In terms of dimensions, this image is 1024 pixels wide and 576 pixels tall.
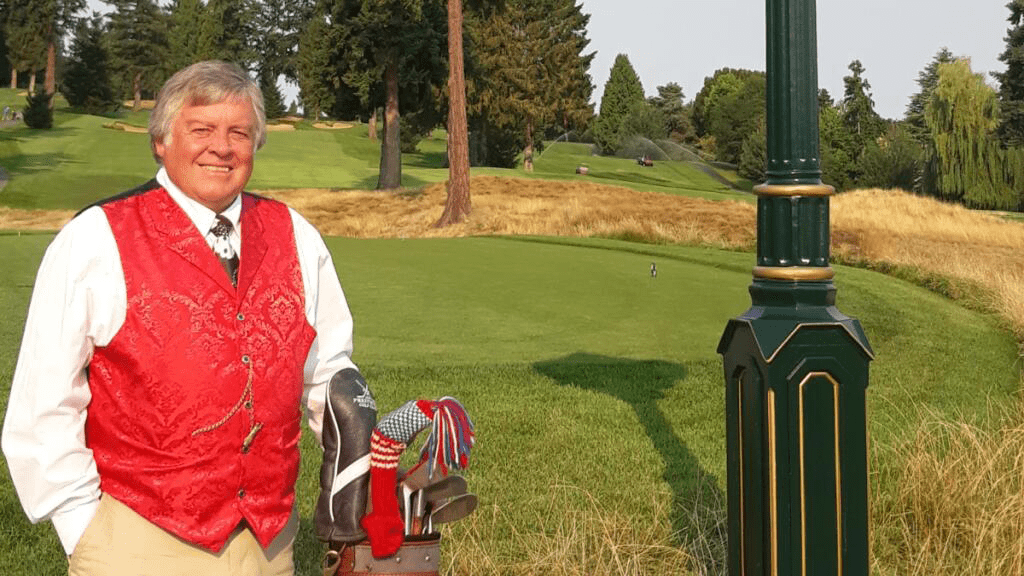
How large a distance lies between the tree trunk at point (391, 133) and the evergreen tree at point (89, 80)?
35.7m

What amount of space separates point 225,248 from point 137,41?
3328 inches

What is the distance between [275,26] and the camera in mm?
77562

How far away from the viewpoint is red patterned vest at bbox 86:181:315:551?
7.78 feet

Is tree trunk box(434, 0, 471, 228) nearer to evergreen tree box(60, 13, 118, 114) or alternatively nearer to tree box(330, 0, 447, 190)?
tree box(330, 0, 447, 190)

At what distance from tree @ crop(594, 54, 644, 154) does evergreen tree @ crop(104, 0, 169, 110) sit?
32643 millimetres

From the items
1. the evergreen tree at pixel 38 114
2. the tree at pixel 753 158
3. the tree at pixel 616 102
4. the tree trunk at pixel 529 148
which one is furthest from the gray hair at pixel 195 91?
the tree at pixel 616 102

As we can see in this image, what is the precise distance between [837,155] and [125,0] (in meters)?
52.7

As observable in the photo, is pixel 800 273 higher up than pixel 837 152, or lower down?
higher up

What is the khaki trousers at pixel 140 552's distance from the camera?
2.37 m

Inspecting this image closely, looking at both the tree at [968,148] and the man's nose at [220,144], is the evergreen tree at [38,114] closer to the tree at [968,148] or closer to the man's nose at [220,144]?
the tree at [968,148]

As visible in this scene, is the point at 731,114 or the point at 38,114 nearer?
the point at 38,114

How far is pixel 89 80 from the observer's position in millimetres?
68250

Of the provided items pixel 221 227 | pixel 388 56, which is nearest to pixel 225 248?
pixel 221 227

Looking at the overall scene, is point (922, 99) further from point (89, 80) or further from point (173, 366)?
point (173, 366)
